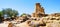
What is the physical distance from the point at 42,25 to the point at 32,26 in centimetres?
103

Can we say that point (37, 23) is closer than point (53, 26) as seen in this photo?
No

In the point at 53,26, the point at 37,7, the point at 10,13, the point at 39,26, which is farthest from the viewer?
the point at 10,13

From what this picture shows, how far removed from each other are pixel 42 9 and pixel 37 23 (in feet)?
121

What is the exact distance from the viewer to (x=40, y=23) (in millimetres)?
12031

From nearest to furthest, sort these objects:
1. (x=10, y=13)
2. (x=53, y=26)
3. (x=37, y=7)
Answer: (x=53, y=26), (x=37, y=7), (x=10, y=13)

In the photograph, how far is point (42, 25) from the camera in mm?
12203

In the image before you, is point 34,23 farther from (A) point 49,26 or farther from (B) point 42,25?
(A) point 49,26

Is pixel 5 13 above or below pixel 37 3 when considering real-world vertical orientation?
below

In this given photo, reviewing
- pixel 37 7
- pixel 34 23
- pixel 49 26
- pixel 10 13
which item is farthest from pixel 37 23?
pixel 10 13

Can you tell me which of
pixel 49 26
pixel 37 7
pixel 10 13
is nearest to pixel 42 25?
Result: pixel 49 26

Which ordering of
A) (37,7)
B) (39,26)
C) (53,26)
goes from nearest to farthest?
1. (53,26)
2. (39,26)
3. (37,7)

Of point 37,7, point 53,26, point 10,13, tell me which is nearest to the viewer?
point 53,26

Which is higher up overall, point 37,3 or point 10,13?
point 37,3

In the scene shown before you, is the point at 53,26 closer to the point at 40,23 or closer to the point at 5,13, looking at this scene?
the point at 40,23
